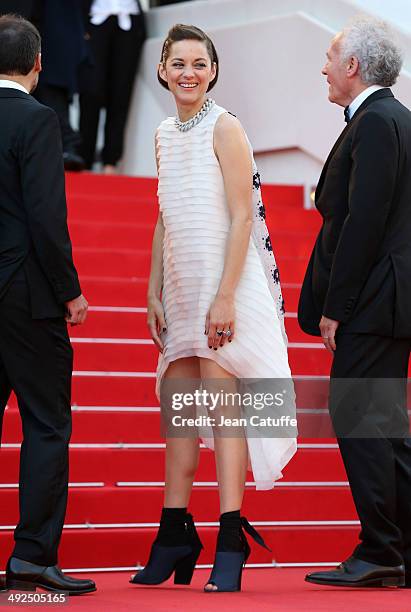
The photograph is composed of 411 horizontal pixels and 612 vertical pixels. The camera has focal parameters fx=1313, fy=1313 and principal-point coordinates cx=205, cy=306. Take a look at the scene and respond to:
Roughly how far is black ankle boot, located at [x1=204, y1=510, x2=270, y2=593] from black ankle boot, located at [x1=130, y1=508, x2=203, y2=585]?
186 mm

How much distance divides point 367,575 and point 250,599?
1.38 ft

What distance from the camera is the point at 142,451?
5305 mm

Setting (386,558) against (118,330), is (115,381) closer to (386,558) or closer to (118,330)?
(118,330)

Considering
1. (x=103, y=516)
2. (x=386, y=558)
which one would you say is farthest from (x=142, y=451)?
(x=386, y=558)

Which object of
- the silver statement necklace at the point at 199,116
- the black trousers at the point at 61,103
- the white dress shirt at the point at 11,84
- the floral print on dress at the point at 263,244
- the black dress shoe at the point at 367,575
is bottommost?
the black trousers at the point at 61,103

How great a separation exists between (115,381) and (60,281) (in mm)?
1844

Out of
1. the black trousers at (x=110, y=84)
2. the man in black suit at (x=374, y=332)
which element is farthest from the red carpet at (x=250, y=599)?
the black trousers at (x=110, y=84)

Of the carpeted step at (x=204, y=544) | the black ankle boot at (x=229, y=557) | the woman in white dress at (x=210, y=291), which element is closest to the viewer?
the black ankle boot at (x=229, y=557)

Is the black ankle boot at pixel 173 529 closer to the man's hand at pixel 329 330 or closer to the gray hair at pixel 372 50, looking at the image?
the man's hand at pixel 329 330

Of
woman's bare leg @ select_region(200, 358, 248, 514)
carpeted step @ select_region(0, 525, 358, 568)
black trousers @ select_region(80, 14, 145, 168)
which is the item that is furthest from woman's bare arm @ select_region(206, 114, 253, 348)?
black trousers @ select_region(80, 14, 145, 168)

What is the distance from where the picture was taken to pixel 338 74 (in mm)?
4363

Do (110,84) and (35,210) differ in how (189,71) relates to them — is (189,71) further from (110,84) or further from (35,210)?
(110,84)

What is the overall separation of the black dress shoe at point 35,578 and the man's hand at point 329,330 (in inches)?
43.4

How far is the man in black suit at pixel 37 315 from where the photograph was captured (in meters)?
3.96
